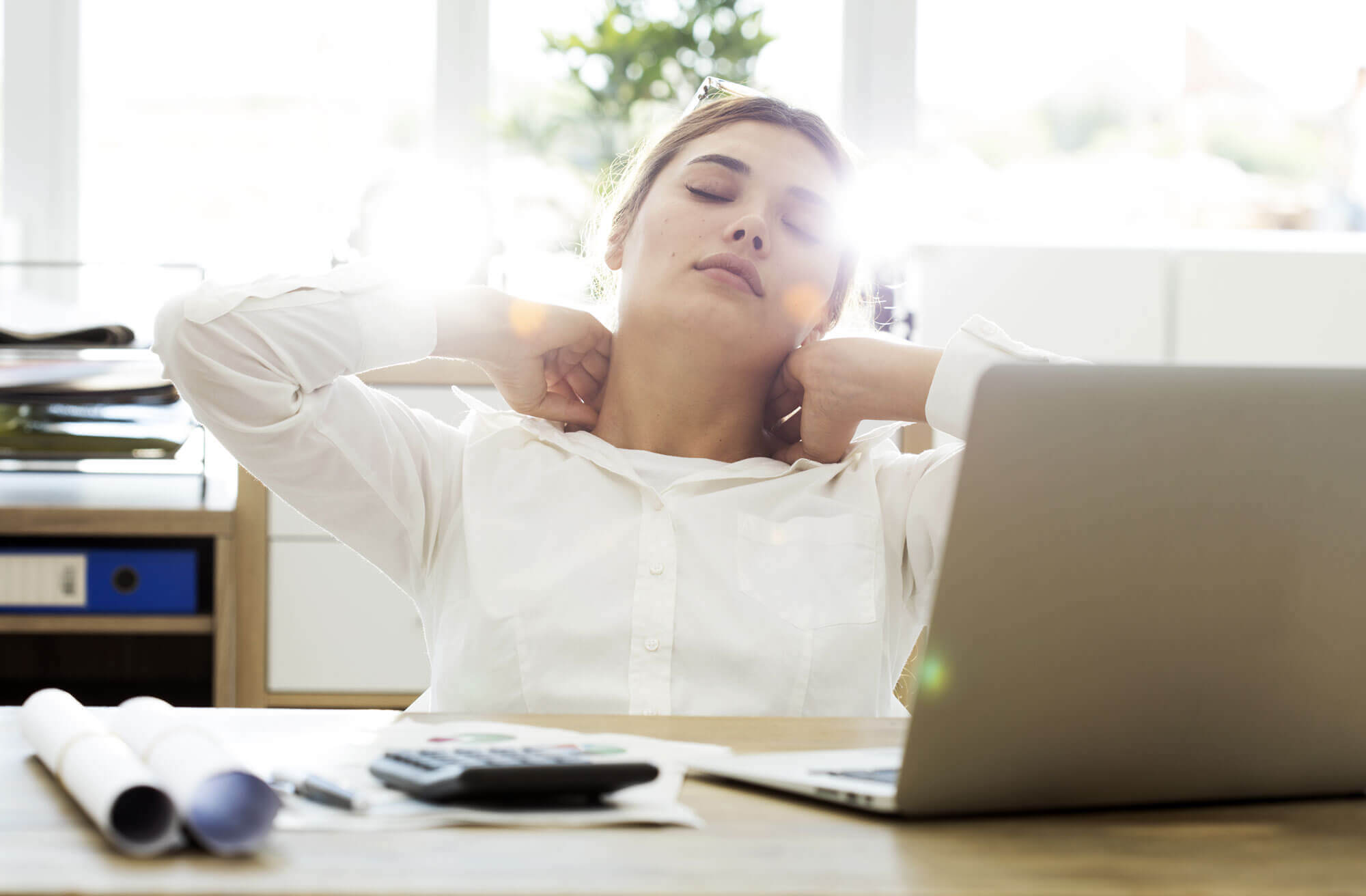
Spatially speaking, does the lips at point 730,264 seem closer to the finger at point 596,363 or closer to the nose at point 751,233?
the nose at point 751,233

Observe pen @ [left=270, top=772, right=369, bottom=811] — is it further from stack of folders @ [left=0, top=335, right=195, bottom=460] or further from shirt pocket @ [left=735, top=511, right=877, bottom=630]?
stack of folders @ [left=0, top=335, right=195, bottom=460]

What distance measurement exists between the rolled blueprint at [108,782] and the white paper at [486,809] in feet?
0.18

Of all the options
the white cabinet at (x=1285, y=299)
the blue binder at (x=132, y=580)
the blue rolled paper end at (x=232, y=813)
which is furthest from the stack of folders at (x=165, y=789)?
the white cabinet at (x=1285, y=299)

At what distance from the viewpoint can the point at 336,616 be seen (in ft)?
7.06

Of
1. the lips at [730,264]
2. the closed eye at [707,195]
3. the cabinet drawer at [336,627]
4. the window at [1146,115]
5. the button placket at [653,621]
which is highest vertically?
the window at [1146,115]

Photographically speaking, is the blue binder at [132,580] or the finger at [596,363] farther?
the blue binder at [132,580]

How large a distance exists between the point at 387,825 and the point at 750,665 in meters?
0.59

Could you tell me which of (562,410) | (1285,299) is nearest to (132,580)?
(562,410)

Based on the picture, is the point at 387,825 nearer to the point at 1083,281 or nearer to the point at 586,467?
the point at 586,467

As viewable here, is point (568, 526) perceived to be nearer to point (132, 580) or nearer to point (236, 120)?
point (132, 580)

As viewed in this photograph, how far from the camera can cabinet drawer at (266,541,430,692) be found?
213 centimetres

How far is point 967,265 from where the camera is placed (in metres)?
2.47

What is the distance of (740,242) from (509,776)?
0.74 m

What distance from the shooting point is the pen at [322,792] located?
22.4 inches
